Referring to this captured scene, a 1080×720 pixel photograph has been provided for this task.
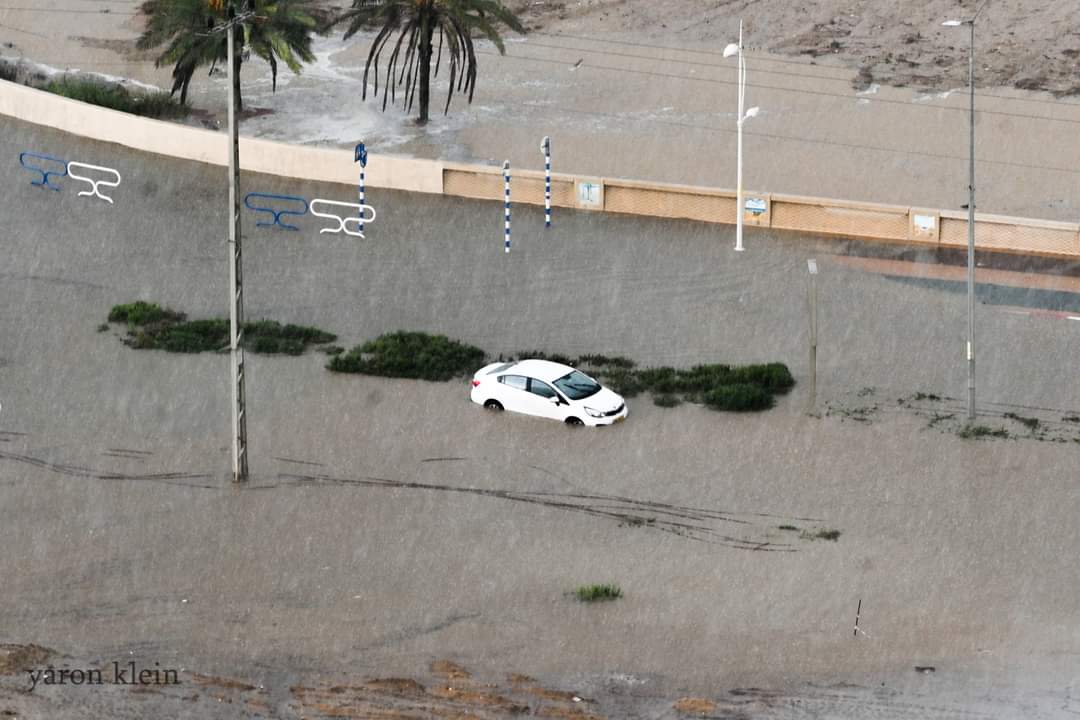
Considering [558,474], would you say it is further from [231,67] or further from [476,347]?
[231,67]

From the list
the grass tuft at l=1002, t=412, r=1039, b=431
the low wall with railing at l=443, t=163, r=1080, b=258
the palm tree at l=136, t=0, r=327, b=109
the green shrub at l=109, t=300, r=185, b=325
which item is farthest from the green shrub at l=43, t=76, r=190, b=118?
the grass tuft at l=1002, t=412, r=1039, b=431

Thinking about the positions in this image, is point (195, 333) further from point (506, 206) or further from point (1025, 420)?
point (1025, 420)

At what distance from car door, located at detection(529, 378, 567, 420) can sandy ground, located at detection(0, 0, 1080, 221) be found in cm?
1677

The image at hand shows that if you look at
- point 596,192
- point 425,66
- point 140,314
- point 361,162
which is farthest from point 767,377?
point 425,66

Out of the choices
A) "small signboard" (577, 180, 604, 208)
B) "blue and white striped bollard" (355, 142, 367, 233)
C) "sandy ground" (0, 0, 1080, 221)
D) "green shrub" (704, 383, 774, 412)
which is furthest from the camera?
"sandy ground" (0, 0, 1080, 221)

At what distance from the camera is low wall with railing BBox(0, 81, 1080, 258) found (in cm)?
5056

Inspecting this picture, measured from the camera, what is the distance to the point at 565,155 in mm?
59094

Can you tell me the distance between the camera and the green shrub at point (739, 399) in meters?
41.8

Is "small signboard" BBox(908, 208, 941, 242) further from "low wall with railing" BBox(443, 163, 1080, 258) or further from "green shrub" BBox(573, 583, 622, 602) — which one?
"green shrub" BBox(573, 583, 622, 602)

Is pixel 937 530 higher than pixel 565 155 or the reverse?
the reverse

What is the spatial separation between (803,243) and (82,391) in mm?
18018

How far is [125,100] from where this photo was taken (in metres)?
62.4

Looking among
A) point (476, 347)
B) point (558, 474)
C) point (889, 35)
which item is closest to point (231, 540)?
point (558, 474)

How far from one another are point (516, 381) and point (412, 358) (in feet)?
10.5
